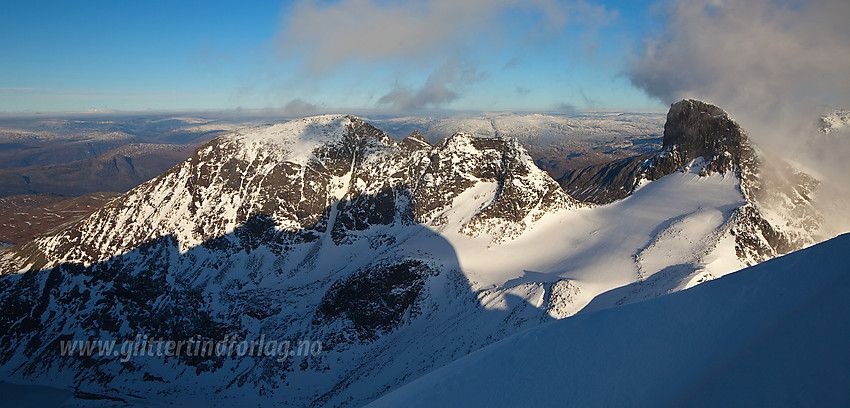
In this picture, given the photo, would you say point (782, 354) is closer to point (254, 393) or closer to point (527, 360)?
point (527, 360)

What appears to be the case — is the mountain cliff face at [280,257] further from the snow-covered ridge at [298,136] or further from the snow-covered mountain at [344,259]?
the snow-covered ridge at [298,136]

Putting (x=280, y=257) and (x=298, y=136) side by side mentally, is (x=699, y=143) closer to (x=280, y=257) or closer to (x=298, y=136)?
(x=280, y=257)

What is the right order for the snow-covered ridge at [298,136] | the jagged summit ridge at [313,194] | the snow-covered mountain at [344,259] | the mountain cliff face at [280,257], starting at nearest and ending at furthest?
the snow-covered mountain at [344,259] → the mountain cliff face at [280,257] → the jagged summit ridge at [313,194] → the snow-covered ridge at [298,136]

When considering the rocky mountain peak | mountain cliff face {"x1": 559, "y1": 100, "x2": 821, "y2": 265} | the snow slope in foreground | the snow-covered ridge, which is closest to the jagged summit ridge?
the snow-covered ridge

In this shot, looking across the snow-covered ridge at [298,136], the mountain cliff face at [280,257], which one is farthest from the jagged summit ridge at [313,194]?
the snow-covered ridge at [298,136]

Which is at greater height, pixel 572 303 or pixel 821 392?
pixel 821 392

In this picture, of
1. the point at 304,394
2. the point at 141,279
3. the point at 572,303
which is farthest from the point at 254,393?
the point at 572,303
